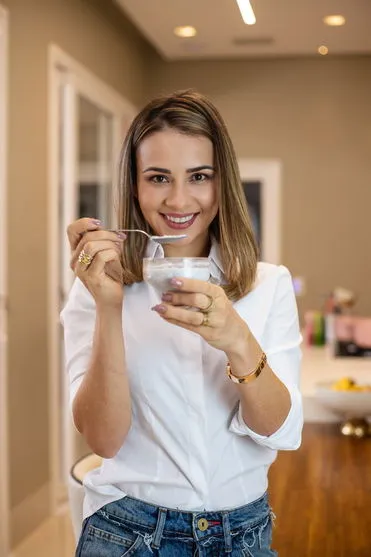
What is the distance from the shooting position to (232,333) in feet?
3.78

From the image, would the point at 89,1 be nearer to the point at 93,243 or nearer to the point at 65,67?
the point at 65,67

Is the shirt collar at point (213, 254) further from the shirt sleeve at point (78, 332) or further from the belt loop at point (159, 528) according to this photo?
the belt loop at point (159, 528)

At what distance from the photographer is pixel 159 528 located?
4.17 feet

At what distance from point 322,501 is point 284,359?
3.16ft

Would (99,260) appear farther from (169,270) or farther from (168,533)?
(168,533)

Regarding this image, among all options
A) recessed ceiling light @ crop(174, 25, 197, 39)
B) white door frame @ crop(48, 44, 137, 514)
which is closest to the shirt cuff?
white door frame @ crop(48, 44, 137, 514)

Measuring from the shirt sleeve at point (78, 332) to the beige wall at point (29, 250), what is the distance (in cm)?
224

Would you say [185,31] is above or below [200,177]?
above

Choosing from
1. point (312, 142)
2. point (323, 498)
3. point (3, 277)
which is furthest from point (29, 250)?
point (312, 142)

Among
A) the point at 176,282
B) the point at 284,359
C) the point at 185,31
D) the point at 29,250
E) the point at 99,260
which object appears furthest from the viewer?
the point at 185,31

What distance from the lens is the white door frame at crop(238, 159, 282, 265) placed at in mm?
A: 6148

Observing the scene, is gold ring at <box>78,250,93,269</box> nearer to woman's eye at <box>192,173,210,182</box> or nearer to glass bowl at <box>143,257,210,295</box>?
glass bowl at <box>143,257,210,295</box>

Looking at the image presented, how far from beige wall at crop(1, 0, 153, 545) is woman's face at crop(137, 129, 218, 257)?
2.30 meters

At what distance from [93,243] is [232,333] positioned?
0.79 ft
